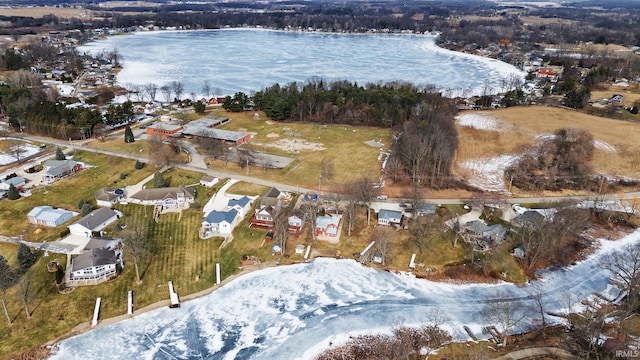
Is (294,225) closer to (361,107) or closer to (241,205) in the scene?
(241,205)

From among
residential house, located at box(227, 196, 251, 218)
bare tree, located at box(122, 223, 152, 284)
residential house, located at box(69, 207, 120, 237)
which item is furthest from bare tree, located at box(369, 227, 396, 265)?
residential house, located at box(69, 207, 120, 237)

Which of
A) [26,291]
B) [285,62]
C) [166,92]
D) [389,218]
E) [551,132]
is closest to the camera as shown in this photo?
[26,291]

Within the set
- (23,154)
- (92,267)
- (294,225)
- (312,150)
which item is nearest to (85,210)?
(92,267)

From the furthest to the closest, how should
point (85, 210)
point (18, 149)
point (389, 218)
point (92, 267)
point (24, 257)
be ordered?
Answer: 1. point (18, 149)
2. point (389, 218)
3. point (85, 210)
4. point (24, 257)
5. point (92, 267)

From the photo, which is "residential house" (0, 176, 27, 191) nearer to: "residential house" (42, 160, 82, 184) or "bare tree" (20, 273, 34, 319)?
"residential house" (42, 160, 82, 184)

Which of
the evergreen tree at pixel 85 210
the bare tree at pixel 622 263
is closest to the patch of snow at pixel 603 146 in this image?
the bare tree at pixel 622 263

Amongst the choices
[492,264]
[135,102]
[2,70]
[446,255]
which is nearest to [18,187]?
[135,102]

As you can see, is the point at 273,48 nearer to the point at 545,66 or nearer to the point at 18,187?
the point at 545,66
